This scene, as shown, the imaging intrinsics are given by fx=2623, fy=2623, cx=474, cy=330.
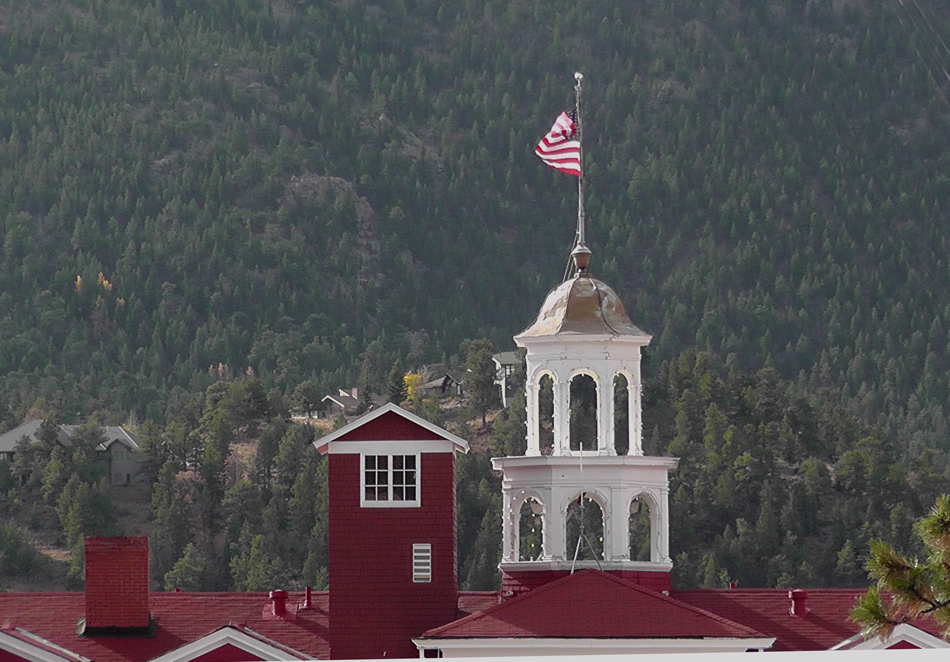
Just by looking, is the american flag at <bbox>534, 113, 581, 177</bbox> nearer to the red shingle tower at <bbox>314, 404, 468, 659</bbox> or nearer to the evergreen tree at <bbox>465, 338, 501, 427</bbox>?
the red shingle tower at <bbox>314, 404, 468, 659</bbox>

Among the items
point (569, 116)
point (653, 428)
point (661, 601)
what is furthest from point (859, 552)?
point (661, 601)

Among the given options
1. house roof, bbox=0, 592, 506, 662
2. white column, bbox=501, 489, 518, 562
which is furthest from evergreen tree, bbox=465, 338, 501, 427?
white column, bbox=501, 489, 518, 562

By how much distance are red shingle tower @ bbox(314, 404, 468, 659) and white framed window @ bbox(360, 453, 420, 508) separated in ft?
0.07

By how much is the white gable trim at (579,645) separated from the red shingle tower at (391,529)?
12.7 feet

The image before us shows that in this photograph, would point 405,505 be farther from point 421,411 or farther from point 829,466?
point 421,411

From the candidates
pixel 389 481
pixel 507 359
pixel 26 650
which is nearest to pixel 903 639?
pixel 389 481

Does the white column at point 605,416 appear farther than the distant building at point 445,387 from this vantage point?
No

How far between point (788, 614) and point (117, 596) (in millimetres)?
13565

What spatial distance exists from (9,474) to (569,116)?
108592mm

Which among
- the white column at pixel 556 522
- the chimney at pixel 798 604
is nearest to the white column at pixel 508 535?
the white column at pixel 556 522

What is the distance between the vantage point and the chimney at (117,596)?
5312cm

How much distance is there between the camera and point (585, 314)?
5441 cm

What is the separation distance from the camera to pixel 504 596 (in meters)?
53.3

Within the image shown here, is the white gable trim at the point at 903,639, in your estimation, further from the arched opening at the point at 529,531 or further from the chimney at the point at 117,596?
the arched opening at the point at 529,531
